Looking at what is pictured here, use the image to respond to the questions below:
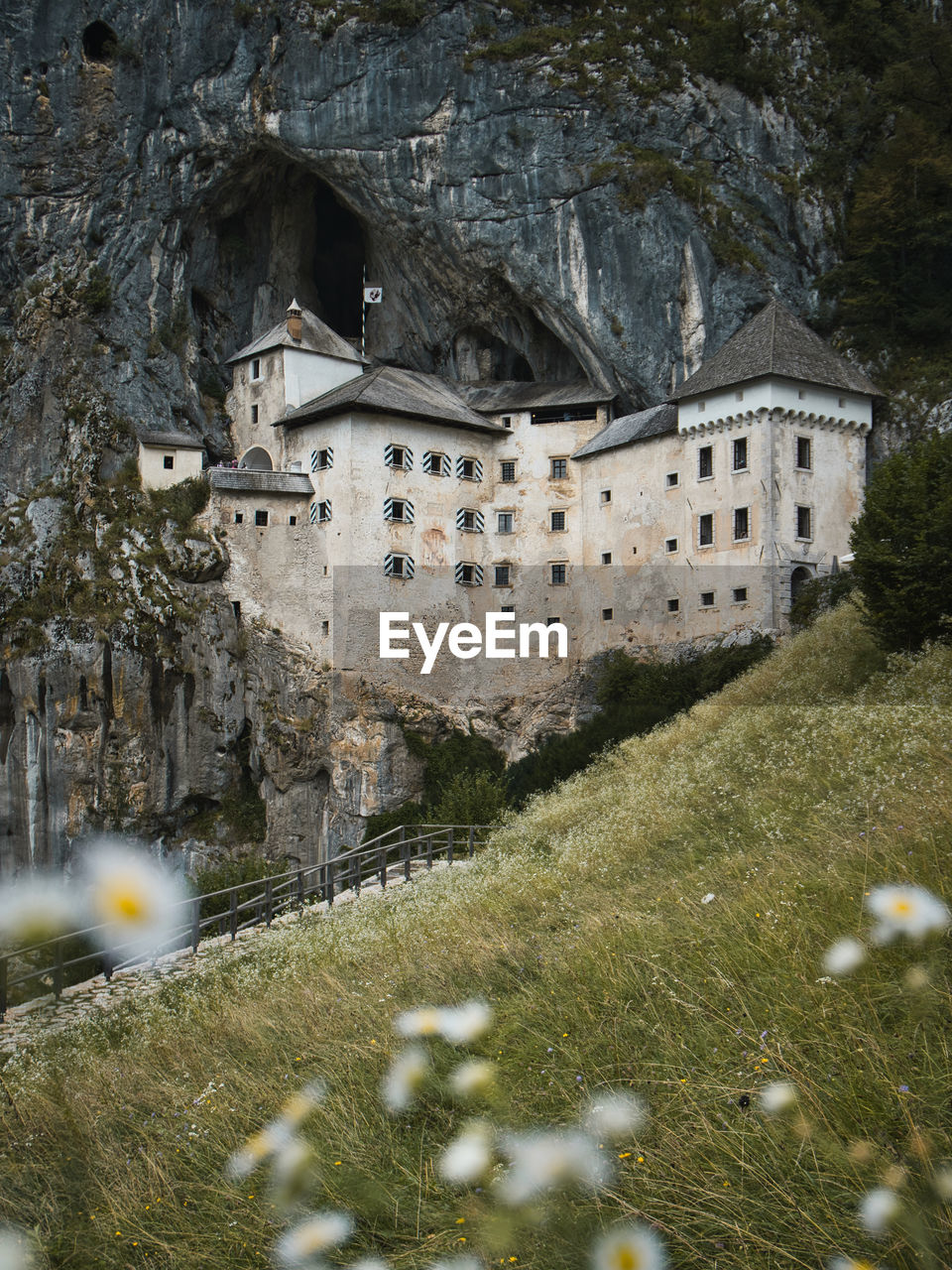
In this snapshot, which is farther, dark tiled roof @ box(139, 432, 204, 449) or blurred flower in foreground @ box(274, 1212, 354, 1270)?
dark tiled roof @ box(139, 432, 204, 449)

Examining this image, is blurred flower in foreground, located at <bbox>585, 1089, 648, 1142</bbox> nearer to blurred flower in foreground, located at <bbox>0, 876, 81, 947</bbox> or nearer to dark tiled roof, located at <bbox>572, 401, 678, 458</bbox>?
blurred flower in foreground, located at <bbox>0, 876, 81, 947</bbox>

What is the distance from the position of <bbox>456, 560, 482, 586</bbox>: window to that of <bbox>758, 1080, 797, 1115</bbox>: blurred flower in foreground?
4299 cm

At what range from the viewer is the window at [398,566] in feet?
148

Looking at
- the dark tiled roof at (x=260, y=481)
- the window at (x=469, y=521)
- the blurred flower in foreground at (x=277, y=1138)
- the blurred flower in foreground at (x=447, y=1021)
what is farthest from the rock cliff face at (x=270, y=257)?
the blurred flower in foreground at (x=277, y=1138)

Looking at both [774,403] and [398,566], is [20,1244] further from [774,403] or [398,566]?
[398,566]

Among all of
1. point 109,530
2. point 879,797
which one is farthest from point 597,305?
point 879,797

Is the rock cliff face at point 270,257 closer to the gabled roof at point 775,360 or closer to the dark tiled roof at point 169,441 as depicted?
the dark tiled roof at point 169,441

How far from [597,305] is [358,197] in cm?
1281

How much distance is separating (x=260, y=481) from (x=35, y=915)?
44.2 meters

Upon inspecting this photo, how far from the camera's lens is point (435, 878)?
57.5ft

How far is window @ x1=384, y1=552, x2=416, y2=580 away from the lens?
45.1m

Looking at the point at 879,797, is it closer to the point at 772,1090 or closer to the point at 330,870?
the point at 772,1090

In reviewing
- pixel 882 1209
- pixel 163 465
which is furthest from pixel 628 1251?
pixel 163 465

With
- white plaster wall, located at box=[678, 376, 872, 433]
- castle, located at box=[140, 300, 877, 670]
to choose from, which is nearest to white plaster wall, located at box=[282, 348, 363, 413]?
castle, located at box=[140, 300, 877, 670]
